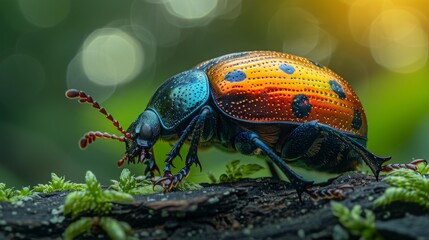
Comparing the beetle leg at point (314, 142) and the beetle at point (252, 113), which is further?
the beetle at point (252, 113)

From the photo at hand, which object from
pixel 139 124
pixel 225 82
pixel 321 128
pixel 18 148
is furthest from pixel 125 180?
pixel 18 148

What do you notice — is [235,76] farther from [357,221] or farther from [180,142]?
[357,221]

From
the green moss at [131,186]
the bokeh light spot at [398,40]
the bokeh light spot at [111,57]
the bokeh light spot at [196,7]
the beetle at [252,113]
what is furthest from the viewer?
the bokeh light spot at [196,7]

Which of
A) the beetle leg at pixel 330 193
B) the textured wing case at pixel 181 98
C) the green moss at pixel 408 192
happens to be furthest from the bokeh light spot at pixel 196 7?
the green moss at pixel 408 192

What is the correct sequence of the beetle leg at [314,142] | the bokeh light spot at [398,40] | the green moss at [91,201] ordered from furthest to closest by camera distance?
the bokeh light spot at [398,40]
the beetle leg at [314,142]
the green moss at [91,201]

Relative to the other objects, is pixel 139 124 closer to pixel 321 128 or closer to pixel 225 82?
pixel 225 82

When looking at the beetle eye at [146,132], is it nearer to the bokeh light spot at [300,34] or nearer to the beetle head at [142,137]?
the beetle head at [142,137]
